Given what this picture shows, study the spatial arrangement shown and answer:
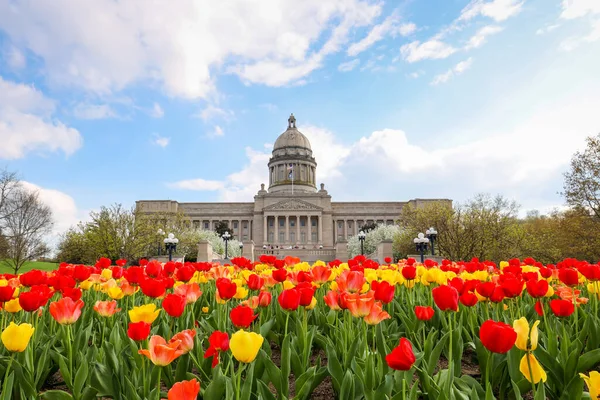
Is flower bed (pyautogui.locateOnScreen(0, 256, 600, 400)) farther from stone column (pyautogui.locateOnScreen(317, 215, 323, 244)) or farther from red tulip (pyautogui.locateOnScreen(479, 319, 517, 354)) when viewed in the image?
stone column (pyautogui.locateOnScreen(317, 215, 323, 244))

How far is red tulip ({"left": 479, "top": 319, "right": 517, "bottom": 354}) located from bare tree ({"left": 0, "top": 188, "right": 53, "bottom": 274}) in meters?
36.2

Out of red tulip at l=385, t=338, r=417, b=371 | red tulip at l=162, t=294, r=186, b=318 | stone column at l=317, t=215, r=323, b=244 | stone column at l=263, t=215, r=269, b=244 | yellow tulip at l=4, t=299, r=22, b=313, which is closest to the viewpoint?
red tulip at l=385, t=338, r=417, b=371

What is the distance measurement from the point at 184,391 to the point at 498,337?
126 centimetres

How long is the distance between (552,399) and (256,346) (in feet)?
6.52

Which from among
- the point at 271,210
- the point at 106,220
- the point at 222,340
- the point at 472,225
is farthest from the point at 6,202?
the point at 271,210

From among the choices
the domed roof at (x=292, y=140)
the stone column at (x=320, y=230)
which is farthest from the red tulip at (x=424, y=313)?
the domed roof at (x=292, y=140)

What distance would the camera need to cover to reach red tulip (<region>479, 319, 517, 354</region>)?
1.64 meters

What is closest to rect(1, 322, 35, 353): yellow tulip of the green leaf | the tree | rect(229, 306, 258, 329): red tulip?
the green leaf

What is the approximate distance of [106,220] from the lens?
90.4 feet

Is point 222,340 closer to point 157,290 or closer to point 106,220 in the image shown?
point 157,290

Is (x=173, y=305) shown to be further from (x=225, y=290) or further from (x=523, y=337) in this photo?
(x=523, y=337)

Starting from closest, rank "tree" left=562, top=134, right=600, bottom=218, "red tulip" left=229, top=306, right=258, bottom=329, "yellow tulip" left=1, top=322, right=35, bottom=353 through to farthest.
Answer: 1. "yellow tulip" left=1, top=322, right=35, bottom=353
2. "red tulip" left=229, top=306, right=258, bottom=329
3. "tree" left=562, top=134, right=600, bottom=218

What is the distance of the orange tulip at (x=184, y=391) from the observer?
125 centimetres

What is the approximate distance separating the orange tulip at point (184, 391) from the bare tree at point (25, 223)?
35815 millimetres
